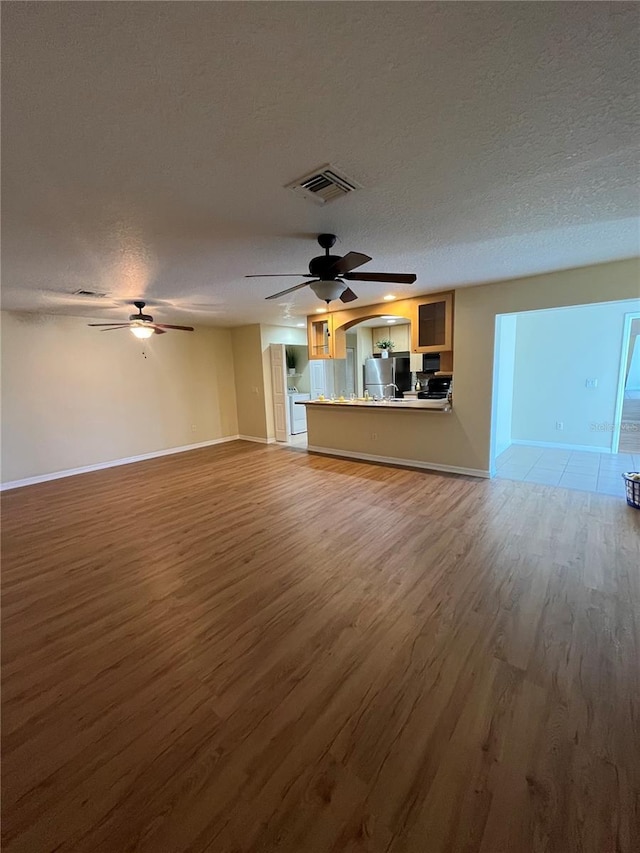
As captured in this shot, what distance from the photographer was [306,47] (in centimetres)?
106

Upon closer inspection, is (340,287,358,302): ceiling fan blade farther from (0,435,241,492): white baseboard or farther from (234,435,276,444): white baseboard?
(0,435,241,492): white baseboard

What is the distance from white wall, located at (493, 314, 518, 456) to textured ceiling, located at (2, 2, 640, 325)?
2.07m

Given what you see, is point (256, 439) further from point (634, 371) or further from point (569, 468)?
point (634, 371)

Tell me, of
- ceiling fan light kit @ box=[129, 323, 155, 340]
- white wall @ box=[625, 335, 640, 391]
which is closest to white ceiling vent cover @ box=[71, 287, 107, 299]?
ceiling fan light kit @ box=[129, 323, 155, 340]

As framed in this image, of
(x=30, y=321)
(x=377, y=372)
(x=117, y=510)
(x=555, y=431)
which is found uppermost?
(x=30, y=321)

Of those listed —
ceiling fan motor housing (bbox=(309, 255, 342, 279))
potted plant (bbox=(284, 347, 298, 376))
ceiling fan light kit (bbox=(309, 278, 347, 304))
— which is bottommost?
potted plant (bbox=(284, 347, 298, 376))

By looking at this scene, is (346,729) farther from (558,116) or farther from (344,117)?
(558,116)

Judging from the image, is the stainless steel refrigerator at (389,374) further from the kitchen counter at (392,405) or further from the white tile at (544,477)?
the white tile at (544,477)

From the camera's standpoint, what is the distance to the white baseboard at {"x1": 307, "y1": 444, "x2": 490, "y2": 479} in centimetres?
478

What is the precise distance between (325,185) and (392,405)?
12.3 feet

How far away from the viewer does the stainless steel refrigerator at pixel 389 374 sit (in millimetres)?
8125

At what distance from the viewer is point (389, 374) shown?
8.19 metres

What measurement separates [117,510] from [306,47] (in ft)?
14.5

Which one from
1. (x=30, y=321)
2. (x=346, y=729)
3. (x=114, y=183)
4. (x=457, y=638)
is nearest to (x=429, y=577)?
(x=457, y=638)
